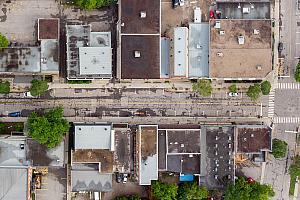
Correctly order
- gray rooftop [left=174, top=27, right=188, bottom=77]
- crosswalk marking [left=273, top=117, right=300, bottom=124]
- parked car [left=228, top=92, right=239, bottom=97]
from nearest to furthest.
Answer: gray rooftop [left=174, top=27, right=188, bottom=77], parked car [left=228, top=92, right=239, bottom=97], crosswalk marking [left=273, top=117, right=300, bottom=124]

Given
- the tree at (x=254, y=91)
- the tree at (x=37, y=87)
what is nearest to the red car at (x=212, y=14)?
the tree at (x=254, y=91)

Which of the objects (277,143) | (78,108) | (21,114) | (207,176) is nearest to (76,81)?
(78,108)

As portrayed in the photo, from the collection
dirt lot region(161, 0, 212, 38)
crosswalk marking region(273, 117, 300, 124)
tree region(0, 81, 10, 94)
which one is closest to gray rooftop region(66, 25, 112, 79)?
dirt lot region(161, 0, 212, 38)

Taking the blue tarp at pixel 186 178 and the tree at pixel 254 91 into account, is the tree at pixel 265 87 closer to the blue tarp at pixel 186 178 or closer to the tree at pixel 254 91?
the tree at pixel 254 91

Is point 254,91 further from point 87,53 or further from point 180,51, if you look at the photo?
point 87,53

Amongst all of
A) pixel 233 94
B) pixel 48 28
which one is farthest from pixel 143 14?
pixel 233 94

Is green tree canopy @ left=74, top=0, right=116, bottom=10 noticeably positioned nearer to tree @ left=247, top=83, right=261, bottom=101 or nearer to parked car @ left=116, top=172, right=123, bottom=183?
tree @ left=247, top=83, right=261, bottom=101

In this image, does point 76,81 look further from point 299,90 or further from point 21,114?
point 299,90
